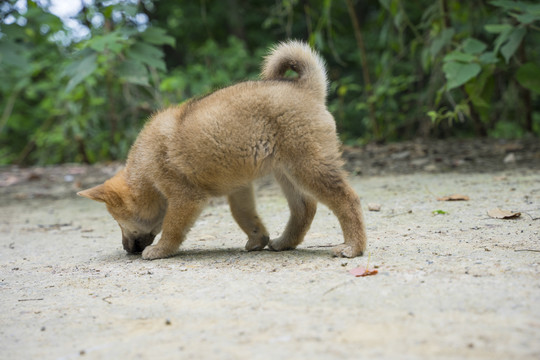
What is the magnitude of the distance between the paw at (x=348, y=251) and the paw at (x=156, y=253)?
1340 millimetres

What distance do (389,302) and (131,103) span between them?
9.03m

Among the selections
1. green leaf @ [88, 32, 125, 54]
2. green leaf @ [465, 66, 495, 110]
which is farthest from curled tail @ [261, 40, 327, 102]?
green leaf @ [465, 66, 495, 110]

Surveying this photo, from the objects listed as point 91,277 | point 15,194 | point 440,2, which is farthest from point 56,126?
point 91,277

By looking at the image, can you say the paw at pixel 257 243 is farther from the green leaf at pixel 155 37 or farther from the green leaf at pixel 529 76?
the green leaf at pixel 529 76

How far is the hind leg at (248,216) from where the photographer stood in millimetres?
4645

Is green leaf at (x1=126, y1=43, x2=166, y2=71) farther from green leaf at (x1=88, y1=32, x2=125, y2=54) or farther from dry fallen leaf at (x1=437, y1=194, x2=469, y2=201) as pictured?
dry fallen leaf at (x1=437, y1=194, x2=469, y2=201)

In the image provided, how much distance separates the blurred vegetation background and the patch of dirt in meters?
1.62

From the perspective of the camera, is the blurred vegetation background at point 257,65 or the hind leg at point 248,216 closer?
the hind leg at point 248,216

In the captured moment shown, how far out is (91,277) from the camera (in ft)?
12.4

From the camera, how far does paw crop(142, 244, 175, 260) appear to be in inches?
174

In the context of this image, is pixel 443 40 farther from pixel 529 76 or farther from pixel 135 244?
pixel 135 244

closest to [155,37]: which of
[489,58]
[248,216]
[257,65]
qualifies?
[248,216]

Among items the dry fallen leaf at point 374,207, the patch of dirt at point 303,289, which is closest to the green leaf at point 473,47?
the patch of dirt at point 303,289

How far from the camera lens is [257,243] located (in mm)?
4613
